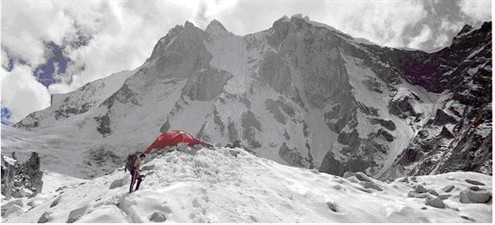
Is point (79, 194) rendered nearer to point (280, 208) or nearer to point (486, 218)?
point (280, 208)

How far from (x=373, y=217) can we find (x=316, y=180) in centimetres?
604

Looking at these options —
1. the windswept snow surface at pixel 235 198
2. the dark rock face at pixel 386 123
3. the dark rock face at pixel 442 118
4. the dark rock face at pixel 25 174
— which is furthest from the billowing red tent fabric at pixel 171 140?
the dark rock face at pixel 386 123

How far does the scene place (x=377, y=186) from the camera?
92.7ft

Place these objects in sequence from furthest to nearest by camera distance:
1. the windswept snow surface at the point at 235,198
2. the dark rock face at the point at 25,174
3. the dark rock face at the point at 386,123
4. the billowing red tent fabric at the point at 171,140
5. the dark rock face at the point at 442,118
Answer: the dark rock face at the point at 386,123 → the dark rock face at the point at 442,118 → the dark rock face at the point at 25,174 → the billowing red tent fabric at the point at 171,140 → the windswept snow surface at the point at 235,198

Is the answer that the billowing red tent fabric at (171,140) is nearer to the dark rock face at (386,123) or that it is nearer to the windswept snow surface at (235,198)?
the windswept snow surface at (235,198)

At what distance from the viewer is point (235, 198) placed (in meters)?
22.3

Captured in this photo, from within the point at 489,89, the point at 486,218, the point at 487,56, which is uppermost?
the point at 487,56

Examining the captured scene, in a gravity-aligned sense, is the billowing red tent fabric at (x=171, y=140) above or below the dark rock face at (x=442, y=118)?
below

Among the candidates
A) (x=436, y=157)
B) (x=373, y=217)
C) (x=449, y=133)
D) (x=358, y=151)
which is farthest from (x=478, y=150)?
(x=373, y=217)

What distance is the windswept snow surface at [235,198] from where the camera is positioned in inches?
787

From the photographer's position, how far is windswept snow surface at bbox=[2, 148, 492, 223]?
787 inches

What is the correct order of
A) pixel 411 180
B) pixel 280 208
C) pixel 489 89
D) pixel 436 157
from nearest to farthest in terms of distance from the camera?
pixel 280 208 → pixel 411 180 → pixel 436 157 → pixel 489 89

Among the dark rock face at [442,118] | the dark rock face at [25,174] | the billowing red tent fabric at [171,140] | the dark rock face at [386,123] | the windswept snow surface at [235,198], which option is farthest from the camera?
the dark rock face at [386,123]

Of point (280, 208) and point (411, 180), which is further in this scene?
point (411, 180)
